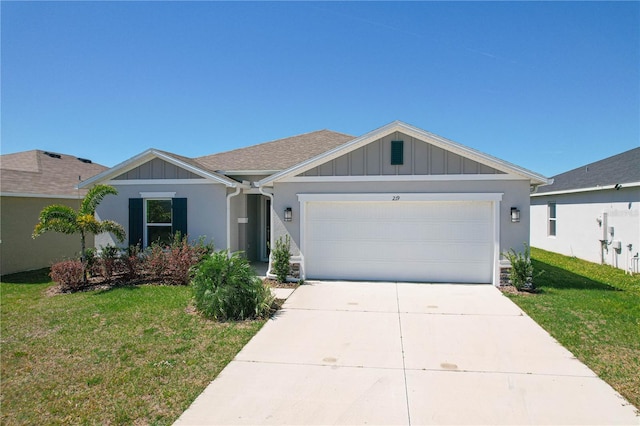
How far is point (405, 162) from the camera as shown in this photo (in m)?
9.13

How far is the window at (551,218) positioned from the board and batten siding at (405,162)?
1081 centimetres

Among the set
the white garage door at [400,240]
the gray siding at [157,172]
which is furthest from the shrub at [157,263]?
the white garage door at [400,240]

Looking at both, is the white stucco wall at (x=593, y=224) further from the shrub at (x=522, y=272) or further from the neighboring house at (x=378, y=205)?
the shrub at (x=522, y=272)

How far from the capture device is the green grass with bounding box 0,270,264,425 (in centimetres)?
356

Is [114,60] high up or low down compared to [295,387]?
up

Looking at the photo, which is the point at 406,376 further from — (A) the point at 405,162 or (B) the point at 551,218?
(B) the point at 551,218

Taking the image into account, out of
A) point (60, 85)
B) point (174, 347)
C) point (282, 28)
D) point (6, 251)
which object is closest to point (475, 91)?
point (282, 28)

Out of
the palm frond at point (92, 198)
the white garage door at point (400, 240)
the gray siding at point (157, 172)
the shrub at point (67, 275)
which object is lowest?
the shrub at point (67, 275)

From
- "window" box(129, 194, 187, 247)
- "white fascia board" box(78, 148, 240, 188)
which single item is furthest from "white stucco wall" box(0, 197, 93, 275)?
"white fascia board" box(78, 148, 240, 188)

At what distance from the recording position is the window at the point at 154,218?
34.7 feet

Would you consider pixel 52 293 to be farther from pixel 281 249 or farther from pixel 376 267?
pixel 376 267

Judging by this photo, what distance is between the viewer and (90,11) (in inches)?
348

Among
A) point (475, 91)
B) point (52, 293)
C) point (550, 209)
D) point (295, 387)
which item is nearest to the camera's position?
point (295, 387)

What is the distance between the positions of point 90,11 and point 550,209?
20.2 meters
